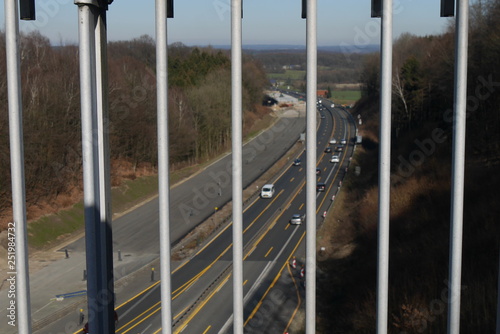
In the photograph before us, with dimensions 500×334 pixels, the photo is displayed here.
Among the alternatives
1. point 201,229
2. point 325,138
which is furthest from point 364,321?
point 325,138

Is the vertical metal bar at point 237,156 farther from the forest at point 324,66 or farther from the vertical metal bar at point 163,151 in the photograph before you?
the forest at point 324,66

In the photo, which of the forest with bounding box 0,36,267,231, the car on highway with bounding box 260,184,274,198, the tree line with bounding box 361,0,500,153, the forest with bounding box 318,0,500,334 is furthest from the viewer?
the car on highway with bounding box 260,184,274,198

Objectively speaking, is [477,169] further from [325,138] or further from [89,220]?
[325,138]

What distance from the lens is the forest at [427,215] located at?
19.0m

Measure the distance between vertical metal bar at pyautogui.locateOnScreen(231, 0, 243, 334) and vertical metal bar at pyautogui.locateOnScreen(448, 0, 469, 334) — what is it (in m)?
2.16

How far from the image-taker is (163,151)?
20.1 ft

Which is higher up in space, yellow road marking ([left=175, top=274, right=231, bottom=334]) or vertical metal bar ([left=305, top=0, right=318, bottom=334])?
vertical metal bar ([left=305, top=0, right=318, bottom=334])

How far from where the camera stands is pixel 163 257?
6148 millimetres

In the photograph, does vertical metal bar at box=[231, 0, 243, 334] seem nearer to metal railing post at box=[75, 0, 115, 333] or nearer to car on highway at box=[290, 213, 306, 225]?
metal railing post at box=[75, 0, 115, 333]

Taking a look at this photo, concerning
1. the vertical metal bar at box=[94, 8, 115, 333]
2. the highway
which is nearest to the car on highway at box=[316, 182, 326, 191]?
the highway

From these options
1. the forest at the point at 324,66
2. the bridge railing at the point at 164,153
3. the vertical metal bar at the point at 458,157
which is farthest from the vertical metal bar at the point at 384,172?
the forest at the point at 324,66

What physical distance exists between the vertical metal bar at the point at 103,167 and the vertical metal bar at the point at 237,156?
1476mm

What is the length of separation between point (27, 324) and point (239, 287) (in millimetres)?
2401

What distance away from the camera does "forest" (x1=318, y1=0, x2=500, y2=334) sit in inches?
750
